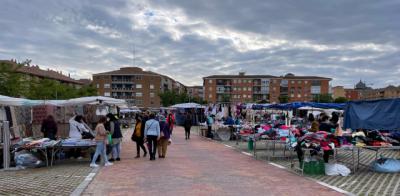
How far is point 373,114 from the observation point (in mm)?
13203

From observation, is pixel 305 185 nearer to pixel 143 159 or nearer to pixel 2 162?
pixel 143 159

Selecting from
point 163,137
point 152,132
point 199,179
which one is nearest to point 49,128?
point 152,132

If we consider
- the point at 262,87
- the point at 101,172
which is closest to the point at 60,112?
the point at 101,172

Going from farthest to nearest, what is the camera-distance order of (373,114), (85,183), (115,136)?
(115,136)
(373,114)
(85,183)

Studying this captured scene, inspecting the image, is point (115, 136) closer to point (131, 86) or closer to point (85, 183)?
point (85, 183)

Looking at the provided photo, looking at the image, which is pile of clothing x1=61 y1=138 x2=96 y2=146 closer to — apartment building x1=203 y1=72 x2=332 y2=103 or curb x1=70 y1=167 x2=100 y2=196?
curb x1=70 y1=167 x2=100 y2=196

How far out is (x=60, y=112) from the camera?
876 inches

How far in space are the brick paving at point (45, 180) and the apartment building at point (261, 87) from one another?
120 m

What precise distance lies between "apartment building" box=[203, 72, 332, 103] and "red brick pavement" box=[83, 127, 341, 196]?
118 metres

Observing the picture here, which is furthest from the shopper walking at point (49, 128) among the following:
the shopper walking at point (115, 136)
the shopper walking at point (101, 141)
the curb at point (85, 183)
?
the curb at point (85, 183)

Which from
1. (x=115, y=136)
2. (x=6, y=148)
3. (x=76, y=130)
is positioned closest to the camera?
(x=6, y=148)

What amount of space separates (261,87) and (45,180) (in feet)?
414

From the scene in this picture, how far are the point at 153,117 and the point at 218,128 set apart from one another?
10.9 meters

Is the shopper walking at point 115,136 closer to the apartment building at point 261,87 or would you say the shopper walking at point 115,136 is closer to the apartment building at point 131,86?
the apartment building at point 131,86
